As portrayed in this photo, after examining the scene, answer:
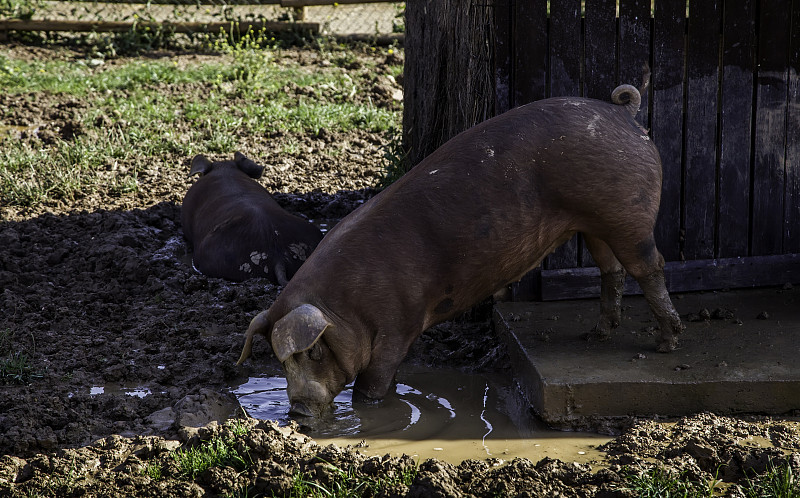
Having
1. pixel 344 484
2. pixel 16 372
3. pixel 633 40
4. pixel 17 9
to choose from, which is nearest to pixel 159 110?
pixel 17 9

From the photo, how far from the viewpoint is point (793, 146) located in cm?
528

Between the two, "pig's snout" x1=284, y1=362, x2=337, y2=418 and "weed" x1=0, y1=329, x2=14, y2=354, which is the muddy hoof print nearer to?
"pig's snout" x1=284, y1=362, x2=337, y2=418

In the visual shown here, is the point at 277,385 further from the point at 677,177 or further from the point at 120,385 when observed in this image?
the point at 677,177

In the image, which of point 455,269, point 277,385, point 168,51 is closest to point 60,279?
point 277,385

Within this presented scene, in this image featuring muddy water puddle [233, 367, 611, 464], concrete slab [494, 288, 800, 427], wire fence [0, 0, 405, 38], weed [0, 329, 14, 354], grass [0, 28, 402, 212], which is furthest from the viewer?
wire fence [0, 0, 405, 38]

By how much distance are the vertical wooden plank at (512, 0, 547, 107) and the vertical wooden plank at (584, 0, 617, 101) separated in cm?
26

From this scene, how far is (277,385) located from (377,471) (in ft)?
4.19

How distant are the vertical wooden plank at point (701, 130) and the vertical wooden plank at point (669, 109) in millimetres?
53

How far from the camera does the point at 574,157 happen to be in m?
4.16

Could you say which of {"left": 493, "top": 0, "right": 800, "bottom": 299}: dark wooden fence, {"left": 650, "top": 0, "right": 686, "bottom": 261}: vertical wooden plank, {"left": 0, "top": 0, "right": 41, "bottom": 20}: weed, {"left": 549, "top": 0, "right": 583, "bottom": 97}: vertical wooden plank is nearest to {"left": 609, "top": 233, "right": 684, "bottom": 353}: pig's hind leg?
{"left": 493, "top": 0, "right": 800, "bottom": 299}: dark wooden fence

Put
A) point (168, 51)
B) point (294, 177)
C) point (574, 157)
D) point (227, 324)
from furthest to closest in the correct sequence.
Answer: point (168, 51) → point (294, 177) → point (227, 324) → point (574, 157)

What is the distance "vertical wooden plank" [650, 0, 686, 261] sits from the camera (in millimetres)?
5113

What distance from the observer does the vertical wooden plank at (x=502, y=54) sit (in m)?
5.00

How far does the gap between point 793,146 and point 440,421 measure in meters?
2.75
